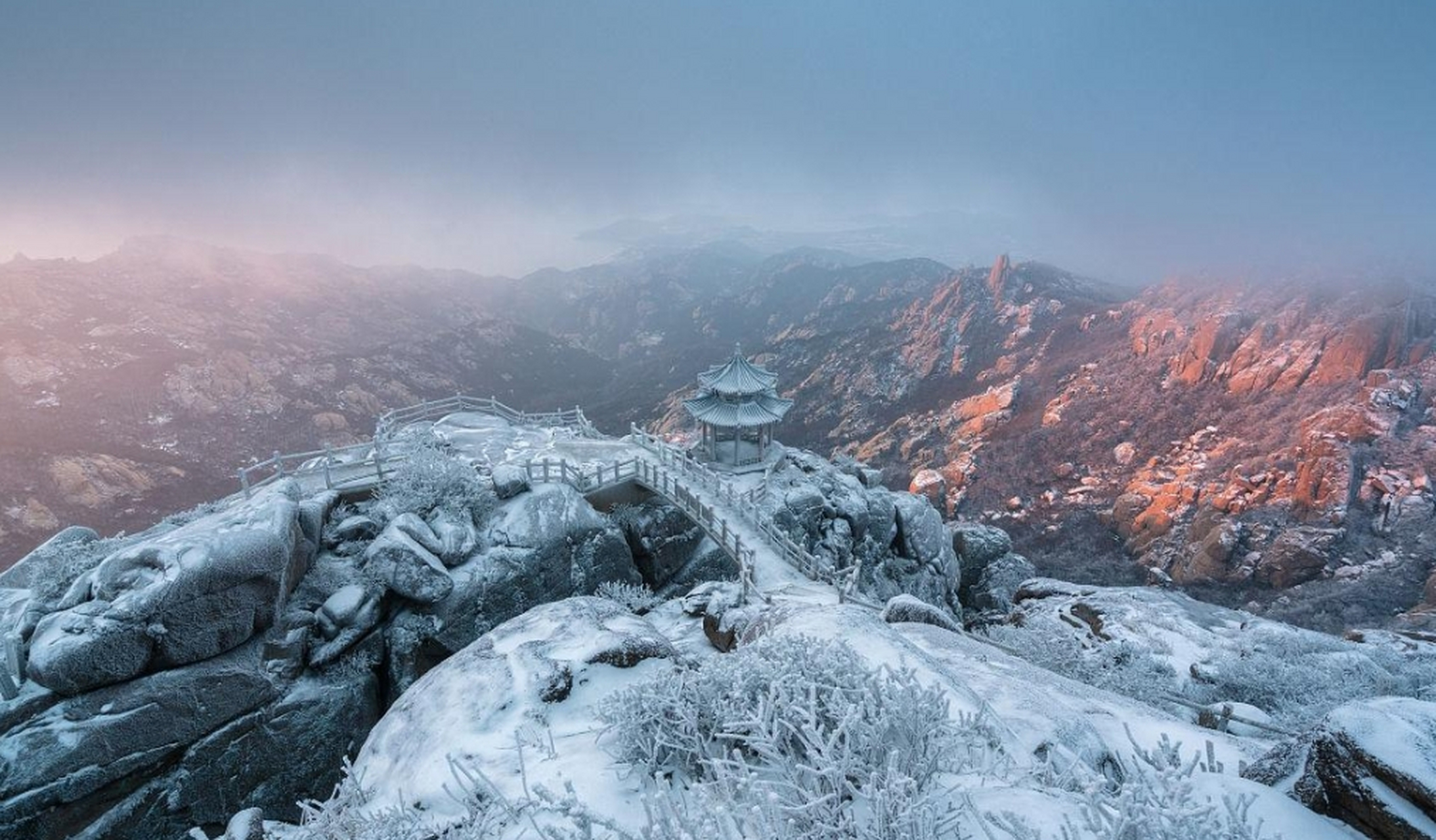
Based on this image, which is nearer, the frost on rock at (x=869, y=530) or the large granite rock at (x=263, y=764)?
the large granite rock at (x=263, y=764)

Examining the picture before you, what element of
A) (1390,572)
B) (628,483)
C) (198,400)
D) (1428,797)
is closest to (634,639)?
(1428,797)

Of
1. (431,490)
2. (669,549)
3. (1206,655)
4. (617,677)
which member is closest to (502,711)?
(617,677)

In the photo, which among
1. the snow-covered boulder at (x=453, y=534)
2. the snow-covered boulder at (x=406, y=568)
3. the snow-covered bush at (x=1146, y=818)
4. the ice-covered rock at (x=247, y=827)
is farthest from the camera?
the snow-covered boulder at (x=453, y=534)

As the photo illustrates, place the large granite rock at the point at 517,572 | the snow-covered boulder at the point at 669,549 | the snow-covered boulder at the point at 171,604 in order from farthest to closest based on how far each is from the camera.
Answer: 1. the snow-covered boulder at the point at 669,549
2. the large granite rock at the point at 517,572
3. the snow-covered boulder at the point at 171,604

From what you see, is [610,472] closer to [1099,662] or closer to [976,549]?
[1099,662]

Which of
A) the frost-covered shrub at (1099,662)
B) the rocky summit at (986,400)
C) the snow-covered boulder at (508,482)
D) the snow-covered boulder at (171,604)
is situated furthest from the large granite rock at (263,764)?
the rocky summit at (986,400)

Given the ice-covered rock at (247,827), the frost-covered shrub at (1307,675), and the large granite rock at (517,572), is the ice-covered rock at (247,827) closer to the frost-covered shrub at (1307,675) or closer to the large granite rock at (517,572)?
the large granite rock at (517,572)

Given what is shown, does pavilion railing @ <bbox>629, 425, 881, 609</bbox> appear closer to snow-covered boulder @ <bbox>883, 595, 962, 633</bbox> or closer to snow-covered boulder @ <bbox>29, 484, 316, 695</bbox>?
snow-covered boulder @ <bbox>883, 595, 962, 633</bbox>

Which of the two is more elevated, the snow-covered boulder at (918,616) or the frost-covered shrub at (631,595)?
the snow-covered boulder at (918,616)
